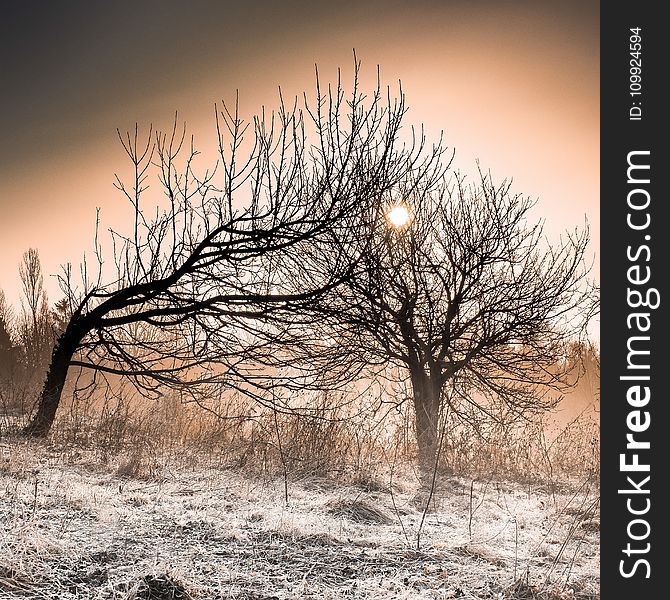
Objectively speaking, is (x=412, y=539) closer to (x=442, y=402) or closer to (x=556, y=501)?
(x=556, y=501)

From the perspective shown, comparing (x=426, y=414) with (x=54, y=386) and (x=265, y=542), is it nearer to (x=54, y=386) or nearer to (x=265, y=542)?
(x=265, y=542)

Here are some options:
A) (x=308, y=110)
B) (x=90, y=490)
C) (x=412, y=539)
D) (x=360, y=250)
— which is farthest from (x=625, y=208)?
(x=90, y=490)

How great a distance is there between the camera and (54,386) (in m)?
9.25

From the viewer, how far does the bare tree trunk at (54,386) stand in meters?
9.09

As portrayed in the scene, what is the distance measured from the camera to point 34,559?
409 cm

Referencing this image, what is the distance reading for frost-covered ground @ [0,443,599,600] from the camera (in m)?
3.98

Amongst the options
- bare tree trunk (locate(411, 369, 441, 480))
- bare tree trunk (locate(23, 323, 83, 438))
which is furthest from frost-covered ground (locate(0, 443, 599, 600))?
bare tree trunk (locate(411, 369, 441, 480))

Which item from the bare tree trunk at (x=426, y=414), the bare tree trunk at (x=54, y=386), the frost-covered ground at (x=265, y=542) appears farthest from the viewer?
the bare tree trunk at (x=426, y=414)

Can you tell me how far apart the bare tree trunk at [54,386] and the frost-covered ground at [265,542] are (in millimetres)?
1964

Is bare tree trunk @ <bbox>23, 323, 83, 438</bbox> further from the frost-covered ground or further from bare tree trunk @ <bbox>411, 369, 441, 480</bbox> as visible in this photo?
bare tree trunk @ <bbox>411, 369, 441, 480</bbox>

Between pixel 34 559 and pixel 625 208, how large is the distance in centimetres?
508

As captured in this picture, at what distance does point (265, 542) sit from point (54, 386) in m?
5.76

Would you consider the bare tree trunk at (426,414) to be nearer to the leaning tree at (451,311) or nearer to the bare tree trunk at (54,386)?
Result: the leaning tree at (451,311)

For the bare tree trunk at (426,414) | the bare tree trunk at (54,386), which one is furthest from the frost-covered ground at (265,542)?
the bare tree trunk at (426,414)
